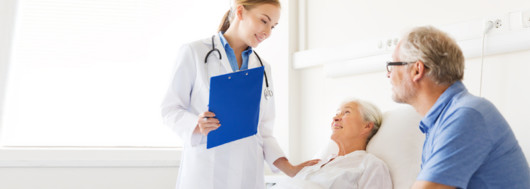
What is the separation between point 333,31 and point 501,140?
188 cm

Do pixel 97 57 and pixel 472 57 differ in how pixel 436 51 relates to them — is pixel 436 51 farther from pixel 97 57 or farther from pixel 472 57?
pixel 97 57

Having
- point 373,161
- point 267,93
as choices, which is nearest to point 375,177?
point 373,161

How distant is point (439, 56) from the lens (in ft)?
3.80

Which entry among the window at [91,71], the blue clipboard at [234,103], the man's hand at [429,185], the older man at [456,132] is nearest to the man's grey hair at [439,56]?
the older man at [456,132]

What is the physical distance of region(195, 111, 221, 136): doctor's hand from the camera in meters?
1.50

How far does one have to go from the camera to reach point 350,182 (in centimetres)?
181

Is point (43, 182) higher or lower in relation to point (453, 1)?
lower

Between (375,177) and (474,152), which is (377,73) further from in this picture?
(474,152)

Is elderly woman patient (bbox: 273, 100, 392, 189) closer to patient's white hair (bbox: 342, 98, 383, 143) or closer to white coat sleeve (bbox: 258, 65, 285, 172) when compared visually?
patient's white hair (bbox: 342, 98, 383, 143)

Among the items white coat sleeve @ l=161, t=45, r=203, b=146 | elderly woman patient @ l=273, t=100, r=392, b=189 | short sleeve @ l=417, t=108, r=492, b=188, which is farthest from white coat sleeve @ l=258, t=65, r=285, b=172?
short sleeve @ l=417, t=108, r=492, b=188

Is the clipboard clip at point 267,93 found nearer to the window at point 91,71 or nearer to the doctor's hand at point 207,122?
the doctor's hand at point 207,122

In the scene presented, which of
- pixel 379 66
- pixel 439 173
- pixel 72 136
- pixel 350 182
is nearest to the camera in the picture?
pixel 439 173

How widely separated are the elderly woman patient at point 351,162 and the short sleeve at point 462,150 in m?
0.79

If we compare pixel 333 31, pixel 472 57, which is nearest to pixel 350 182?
pixel 472 57
